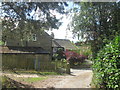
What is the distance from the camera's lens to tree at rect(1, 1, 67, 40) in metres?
6.76

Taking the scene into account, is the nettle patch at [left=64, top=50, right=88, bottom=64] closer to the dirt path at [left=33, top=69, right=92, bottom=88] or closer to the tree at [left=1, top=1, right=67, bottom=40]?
the dirt path at [left=33, top=69, right=92, bottom=88]

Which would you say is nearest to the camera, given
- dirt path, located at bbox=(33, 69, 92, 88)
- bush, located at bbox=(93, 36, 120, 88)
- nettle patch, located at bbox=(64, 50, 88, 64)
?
bush, located at bbox=(93, 36, 120, 88)

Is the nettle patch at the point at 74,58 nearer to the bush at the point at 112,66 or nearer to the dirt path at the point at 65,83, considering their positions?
the dirt path at the point at 65,83

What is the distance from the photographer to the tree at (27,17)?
266 inches

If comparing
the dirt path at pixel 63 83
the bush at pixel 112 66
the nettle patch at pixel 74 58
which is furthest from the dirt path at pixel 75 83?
the nettle patch at pixel 74 58

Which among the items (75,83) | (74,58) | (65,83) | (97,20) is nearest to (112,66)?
(97,20)

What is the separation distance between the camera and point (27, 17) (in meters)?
7.09

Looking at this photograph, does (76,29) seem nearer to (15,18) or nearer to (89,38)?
(89,38)

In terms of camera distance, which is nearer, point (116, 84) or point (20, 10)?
point (116, 84)

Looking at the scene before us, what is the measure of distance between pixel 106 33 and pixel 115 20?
0.79 metres

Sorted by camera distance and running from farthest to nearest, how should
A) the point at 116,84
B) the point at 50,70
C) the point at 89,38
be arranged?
1. the point at 50,70
2. the point at 89,38
3. the point at 116,84

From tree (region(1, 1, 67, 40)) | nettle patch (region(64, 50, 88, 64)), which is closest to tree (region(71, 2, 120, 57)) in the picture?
tree (region(1, 1, 67, 40))

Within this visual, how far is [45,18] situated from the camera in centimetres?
748

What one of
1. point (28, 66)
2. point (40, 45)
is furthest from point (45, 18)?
point (40, 45)
